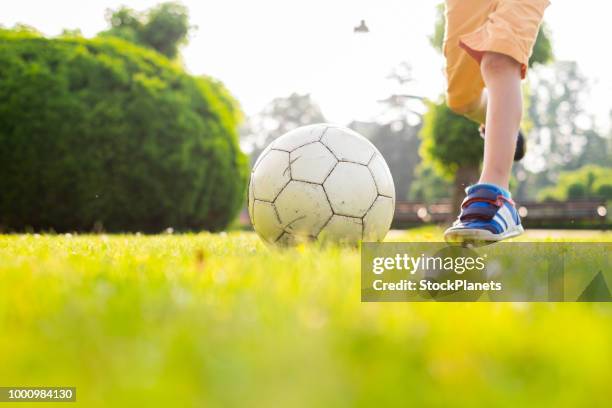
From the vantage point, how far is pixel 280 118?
71875 mm

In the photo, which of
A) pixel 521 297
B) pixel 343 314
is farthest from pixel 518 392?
pixel 521 297

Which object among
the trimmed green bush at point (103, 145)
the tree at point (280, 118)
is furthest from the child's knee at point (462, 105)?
the tree at point (280, 118)

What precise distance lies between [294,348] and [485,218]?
206 cm

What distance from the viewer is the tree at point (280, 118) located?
7044 centimetres

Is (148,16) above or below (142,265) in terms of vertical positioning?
above

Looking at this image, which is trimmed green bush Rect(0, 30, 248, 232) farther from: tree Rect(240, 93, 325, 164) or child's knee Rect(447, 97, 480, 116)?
tree Rect(240, 93, 325, 164)

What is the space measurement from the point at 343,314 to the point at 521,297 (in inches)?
30.5

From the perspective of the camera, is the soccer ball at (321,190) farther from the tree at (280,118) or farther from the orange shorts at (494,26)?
the tree at (280,118)

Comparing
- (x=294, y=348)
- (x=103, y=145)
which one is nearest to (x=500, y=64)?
(x=294, y=348)

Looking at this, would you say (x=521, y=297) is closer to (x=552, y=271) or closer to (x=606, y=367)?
(x=552, y=271)

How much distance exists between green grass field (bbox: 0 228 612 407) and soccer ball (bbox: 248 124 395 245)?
1.59m

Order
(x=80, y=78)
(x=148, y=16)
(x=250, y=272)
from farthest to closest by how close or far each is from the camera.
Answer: (x=148, y=16), (x=80, y=78), (x=250, y=272)

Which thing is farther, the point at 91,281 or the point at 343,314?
the point at 91,281

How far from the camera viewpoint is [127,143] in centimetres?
938
